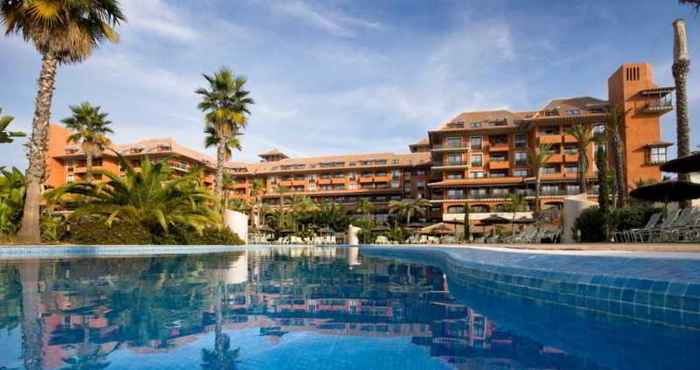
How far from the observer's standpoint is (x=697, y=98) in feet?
116

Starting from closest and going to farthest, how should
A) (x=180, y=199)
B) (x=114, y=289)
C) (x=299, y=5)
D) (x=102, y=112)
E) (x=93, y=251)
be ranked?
(x=114, y=289) → (x=93, y=251) → (x=299, y=5) → (x=180, y=199) → (x=102, y=112)

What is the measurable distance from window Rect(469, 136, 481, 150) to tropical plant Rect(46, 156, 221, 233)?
42.0 m

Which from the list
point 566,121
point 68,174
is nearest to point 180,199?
point 566,121

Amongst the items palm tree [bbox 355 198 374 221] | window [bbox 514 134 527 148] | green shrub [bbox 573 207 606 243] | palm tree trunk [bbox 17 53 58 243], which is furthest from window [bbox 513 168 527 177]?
palm tree trunk [bbox 17 53 58 243]

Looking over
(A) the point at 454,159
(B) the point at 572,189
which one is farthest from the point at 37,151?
(B) the point at 572,189

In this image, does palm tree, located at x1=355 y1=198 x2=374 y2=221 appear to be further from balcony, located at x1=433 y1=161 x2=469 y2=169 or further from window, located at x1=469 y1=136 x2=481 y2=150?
window, located at x1=469 y1=136 x2=481 y2=150

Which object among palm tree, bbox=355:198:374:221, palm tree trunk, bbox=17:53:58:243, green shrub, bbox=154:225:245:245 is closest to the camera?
palm tree trunk, bbox=17:53:58:243

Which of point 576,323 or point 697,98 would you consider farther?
point 697,98

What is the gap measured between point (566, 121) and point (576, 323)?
53939 millimetres

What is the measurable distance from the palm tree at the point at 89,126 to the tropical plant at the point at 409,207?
32942 mm

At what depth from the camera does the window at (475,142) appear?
56219mm

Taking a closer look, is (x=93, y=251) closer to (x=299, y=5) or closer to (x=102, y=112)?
(x=299, y=5)

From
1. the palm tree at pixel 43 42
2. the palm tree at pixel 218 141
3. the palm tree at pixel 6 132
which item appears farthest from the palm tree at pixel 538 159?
the palm tree at pixel 6 132

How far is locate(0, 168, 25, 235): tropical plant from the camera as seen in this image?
53.5 feet
